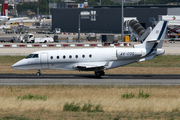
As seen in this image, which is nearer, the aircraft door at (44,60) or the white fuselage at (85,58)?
the white fuselage at (85,58)

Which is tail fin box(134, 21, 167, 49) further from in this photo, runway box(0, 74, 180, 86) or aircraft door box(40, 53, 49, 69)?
aircraft door box(40, 53, 49, 69)

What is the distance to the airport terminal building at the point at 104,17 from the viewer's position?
116 m

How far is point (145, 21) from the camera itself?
118 metres

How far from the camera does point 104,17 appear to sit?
12800 centimetres

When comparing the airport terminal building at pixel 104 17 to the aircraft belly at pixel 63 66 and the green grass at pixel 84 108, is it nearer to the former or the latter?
the aircraft belly at pixel 63 66

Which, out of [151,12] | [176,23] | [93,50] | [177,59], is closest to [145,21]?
[151,12]

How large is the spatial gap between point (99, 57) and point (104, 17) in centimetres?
9859

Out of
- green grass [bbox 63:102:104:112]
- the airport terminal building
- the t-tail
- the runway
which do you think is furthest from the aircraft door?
the airport terminal building

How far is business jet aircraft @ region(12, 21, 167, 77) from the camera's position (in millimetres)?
30750

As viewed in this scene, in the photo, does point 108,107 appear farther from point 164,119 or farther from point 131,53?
point 131,53

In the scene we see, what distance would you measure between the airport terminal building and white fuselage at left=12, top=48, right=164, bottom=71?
8012 cm

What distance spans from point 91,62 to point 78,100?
11.0 meters

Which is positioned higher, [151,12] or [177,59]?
[151,12]

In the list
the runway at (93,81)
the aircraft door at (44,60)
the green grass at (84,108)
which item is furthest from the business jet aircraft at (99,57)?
the green grass at (84,108)
